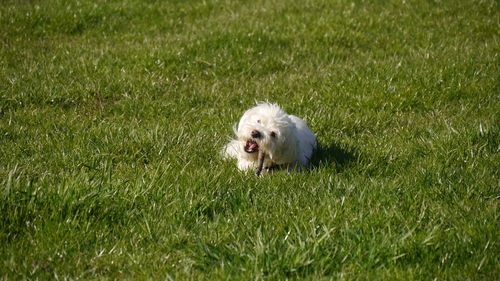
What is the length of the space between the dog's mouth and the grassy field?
0.91 feet

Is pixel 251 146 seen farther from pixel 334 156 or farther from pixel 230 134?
pixel 230 134

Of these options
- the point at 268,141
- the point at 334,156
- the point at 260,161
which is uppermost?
the point at 268,141

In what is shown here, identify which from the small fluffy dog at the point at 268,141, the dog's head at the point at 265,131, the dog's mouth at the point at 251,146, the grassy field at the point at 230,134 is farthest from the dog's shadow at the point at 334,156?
the dog's mouth at the point at 251,146

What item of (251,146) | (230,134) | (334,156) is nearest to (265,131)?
(251,146)

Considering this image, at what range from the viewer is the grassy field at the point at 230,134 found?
13.8ft

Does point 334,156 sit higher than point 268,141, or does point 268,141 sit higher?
point 268,141

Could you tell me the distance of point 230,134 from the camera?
702 centimetres

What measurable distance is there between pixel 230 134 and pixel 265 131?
1.53 metres

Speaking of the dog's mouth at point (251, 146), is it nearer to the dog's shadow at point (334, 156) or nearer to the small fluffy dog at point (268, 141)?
the small fluffy dog at point (268, 141)

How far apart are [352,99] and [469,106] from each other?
1.45 m

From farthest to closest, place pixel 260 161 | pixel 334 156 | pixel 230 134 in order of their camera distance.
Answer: pixel 230 134 → pixel 334 156 → pixel 260 161

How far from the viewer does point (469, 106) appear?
796 centimetres

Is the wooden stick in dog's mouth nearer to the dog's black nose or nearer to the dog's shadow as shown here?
the dog's black nose

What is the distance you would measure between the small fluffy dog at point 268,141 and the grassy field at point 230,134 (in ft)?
0.71
